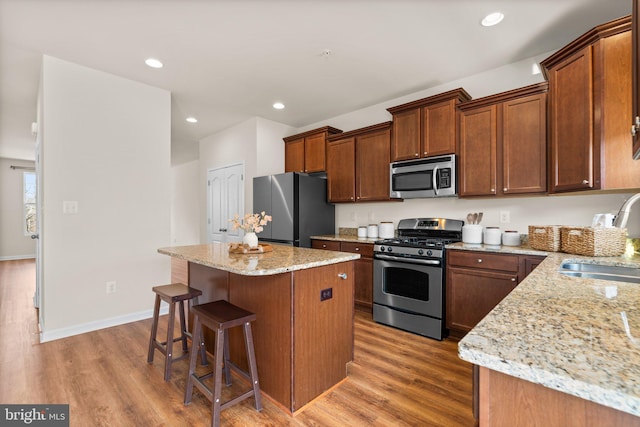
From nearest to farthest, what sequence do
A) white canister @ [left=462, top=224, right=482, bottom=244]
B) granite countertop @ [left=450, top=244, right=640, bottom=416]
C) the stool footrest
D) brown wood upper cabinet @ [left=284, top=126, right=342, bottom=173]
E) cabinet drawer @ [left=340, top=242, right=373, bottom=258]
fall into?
granite countertop @ [left=450, top=244, right=640, bottom=416]
the stool footrest
white canister @ [left=462, top=224, right=482, bottom=244]
cabinet drawer @ [left=340, top=242, right=373, bottom=258]
brown wood upper cabinet @ [left=284, top=126, right=342, bottom=173]

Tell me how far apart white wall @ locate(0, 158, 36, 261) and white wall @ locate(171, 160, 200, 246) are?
3.46 metres

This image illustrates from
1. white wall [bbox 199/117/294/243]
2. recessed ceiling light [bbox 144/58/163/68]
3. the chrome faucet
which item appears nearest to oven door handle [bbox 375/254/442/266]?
the chrome faucet

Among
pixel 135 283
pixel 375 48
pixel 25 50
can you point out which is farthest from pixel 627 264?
pixel 25 50

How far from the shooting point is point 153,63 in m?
2.93

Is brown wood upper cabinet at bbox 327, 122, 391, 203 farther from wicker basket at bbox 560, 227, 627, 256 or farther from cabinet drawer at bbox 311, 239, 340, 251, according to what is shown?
wicker basket at bbox 560, 227, 627, 256

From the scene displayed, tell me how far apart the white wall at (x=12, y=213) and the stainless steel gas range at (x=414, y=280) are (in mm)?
9344

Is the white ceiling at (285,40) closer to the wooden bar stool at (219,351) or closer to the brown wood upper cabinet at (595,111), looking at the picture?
the brown wood upper cabinet at (595,111)

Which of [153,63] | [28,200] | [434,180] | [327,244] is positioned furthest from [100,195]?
[28,200]

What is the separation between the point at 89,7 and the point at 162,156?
1.61m

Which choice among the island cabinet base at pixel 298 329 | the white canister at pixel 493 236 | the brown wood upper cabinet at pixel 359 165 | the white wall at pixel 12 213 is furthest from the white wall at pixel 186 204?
the white canister at pixel 493 236

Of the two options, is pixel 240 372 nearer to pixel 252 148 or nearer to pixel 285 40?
pixel 285 40

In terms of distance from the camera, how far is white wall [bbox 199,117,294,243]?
4.53 meters

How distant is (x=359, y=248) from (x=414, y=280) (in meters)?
0.77

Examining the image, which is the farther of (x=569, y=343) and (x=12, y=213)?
(x=12, y=213)
